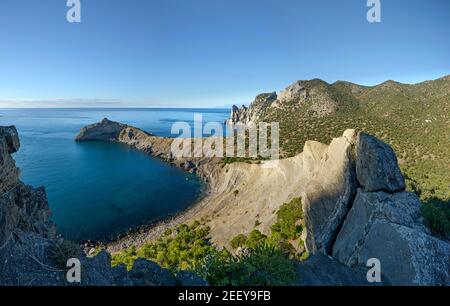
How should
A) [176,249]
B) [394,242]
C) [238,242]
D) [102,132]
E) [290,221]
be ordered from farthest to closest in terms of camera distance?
[102,132] < [176,249] < [238,242] < [290,221] < [394,242]

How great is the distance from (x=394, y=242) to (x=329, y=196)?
710 centimetres

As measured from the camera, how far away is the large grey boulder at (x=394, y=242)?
11.1m

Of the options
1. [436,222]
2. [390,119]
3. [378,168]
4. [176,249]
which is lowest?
[176,249]

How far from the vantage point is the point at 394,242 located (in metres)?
12.0

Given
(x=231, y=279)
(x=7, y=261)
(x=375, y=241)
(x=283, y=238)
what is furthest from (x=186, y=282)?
(x=283, y=238)

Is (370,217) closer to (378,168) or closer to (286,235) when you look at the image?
(378,168)

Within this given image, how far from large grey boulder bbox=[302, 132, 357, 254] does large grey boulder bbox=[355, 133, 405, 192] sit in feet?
4.01

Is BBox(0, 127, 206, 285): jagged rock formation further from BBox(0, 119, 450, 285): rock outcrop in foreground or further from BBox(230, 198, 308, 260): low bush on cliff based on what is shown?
BBox(230, 198, 308, 260): low bush on cliff

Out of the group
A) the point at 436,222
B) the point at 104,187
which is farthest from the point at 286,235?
the point at 104,187

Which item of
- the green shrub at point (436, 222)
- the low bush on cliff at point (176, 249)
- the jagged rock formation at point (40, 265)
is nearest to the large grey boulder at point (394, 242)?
the green shrub at point (436, 222)

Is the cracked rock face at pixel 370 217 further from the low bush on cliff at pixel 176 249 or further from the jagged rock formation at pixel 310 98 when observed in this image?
the jagged rock formation at pixel 310 98
